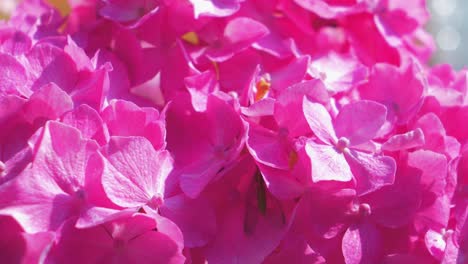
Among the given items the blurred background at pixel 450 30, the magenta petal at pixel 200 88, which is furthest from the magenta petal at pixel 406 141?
the blurred background at pixel 450 30

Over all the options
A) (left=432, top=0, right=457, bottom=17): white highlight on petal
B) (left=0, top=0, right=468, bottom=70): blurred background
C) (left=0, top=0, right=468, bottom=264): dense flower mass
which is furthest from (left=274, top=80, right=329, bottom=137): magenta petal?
(left=432, top=0, right=457, bottom=17): white highlight on petal

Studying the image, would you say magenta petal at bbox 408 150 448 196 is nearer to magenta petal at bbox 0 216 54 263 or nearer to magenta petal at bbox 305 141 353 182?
magenta petal at bbox 305 141 353 182

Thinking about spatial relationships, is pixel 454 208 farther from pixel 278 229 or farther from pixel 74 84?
pixel 74 84

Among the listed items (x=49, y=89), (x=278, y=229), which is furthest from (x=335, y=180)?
(x=49, y=89)

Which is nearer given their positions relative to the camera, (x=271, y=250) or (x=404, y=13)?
(x=271, y=250)

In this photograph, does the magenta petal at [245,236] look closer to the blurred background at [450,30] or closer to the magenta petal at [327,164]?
the magenta petal at [327,164]
